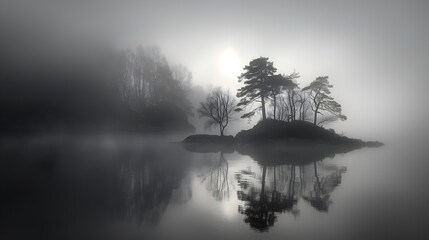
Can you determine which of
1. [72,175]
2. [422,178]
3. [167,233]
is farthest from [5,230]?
[422,178]

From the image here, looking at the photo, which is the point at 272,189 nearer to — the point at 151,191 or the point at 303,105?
the point at 151,191

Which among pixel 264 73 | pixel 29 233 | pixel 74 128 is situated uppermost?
pixel 264 73

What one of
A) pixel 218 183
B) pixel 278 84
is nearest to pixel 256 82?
pixel 278 84

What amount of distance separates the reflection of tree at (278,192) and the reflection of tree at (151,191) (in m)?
3.10

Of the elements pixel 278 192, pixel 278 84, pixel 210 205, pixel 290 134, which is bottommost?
pixel 210 205

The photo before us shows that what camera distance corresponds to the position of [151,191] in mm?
12789

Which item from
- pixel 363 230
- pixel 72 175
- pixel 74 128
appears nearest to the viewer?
pixel 363 230

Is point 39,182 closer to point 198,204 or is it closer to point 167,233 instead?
point 198,204

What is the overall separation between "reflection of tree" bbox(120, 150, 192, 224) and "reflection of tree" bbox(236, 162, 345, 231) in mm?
3105

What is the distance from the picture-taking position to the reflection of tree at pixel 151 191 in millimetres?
9656

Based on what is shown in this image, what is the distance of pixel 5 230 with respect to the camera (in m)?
7.92

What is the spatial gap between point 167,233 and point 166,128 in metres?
107

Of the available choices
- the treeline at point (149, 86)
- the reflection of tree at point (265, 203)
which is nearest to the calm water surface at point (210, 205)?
Result: the reflection of tree at point (265, 203)

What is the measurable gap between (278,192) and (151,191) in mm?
6251
